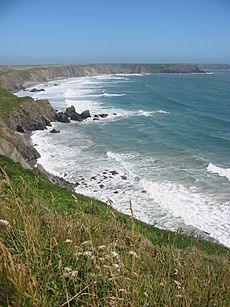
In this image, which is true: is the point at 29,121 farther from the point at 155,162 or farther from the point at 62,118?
the point at 155,162

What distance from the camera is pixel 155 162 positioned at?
34.6 m

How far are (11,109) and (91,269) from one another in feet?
154

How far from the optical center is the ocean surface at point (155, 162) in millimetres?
23531

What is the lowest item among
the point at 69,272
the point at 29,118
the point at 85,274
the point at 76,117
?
the point at 76,117

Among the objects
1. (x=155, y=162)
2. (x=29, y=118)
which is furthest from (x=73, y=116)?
(x=155, y=162)

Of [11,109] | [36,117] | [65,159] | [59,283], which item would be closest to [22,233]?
[59,283]

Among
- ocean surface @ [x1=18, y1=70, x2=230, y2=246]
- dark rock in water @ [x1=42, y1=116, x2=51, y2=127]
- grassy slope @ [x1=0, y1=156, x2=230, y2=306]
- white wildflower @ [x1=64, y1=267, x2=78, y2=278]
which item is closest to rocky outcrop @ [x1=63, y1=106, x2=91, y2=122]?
ocean surface @ [x1=18, y1=70, x2=230, y2=246]

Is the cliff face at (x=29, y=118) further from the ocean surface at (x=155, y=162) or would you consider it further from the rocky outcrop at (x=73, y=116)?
the ocean surface at (x=155, y=162)

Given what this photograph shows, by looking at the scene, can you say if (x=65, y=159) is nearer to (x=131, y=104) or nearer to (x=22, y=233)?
(x=22, y=233)

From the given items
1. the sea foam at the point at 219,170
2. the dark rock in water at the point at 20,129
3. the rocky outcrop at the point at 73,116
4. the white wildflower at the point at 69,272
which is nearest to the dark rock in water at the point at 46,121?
the rocky outcrop at the point at 73,116

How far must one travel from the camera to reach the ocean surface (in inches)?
926

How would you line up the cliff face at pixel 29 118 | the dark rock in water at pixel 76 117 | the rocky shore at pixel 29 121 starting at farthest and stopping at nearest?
1. the dark rock in water at pixel 76 117
2. the cliff face at pixel 29 118
3. the rocky shore at pixel 29 121

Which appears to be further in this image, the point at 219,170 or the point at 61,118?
the point at 61,118

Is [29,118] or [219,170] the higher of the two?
[29,118]
